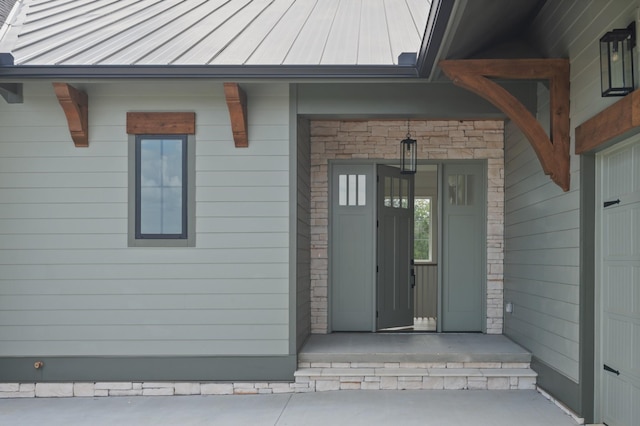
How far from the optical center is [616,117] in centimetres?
384

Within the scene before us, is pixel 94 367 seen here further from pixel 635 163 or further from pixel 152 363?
pixel 635 163

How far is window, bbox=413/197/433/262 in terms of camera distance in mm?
10516

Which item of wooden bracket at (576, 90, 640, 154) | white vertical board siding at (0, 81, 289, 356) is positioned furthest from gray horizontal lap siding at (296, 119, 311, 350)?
wooden bracket at (576, 90, 640, 154)

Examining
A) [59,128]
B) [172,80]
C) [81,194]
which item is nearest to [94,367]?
[81,194]

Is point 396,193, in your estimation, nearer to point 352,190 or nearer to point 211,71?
point 352,190

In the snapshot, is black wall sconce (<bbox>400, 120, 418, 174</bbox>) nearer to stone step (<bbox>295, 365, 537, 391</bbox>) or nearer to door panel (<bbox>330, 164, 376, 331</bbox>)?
door panel (<bbox>330, 164, 376, 331</bbox>)

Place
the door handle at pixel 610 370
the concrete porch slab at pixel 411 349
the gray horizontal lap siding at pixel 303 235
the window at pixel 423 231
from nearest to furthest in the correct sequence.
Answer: the door handle at pixel 610 370 → the concrete porch slab at pixel 411 349 → the gray horizontal lap siding at pixel 303 235 → the window at pixel 423 231

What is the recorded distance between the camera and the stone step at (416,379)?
18.6ft

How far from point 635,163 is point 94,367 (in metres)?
4.99

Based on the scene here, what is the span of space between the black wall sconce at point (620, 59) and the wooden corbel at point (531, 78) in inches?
38.4

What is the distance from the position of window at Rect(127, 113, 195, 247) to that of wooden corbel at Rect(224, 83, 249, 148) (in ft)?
1.44

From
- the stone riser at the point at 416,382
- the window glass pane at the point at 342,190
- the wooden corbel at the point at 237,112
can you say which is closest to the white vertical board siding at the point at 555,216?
the stone riser at the point at 416,382

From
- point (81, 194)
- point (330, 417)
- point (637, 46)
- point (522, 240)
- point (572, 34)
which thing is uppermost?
point (572, 34)

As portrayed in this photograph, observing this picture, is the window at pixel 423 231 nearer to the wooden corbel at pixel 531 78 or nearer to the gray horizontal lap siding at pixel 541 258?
the gray horizontal lap siding at pixel 541 258
